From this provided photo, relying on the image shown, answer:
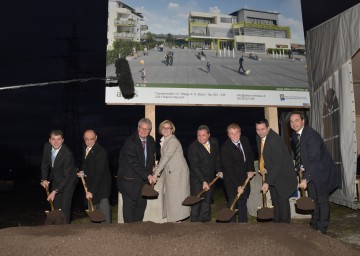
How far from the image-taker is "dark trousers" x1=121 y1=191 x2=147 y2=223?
15.6 feet

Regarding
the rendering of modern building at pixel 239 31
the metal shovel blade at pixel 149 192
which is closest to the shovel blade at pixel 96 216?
the metal shovel blade at pixel 149 192

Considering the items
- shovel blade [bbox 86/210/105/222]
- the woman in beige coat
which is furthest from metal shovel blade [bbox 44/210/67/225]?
the woman in beige coat

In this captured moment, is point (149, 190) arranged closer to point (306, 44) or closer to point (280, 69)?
point (280, 69)

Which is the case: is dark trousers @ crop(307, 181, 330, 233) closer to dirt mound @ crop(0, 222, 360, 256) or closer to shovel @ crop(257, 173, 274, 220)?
shovel @ crop(257, 173, 274, 220)

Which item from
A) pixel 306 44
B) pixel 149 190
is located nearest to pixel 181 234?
pixel 149 190

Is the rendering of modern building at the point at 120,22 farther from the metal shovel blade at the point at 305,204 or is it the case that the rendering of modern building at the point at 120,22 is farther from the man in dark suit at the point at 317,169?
the metal shovel blade at the point at 305,204

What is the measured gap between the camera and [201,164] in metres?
4.91

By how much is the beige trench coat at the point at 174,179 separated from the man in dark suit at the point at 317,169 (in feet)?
5.20

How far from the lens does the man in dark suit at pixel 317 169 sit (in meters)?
4.24

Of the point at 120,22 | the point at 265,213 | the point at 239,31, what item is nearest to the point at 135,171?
the point at 265,213

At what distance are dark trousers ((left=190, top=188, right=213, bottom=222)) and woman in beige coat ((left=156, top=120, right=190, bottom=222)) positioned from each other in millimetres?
109

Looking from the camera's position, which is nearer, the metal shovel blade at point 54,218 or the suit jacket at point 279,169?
the metal shovel blade at point 54,218

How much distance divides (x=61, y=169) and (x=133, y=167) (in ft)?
3.05

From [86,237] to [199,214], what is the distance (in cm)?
271
